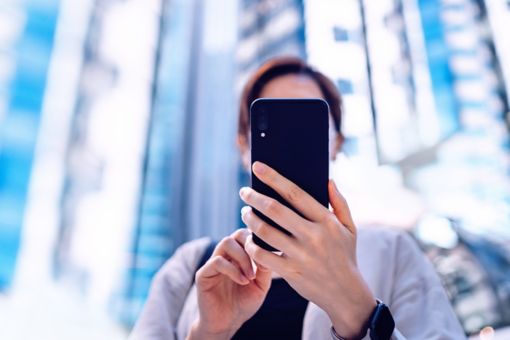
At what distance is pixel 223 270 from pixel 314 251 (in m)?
0.15

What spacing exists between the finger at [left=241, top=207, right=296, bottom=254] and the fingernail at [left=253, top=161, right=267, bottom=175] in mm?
48

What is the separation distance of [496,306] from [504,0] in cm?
115

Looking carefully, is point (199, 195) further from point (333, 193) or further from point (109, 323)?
point (333, 193)

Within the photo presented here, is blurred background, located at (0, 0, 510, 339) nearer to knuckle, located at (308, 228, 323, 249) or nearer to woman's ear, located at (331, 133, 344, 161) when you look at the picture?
woman's ear, located at (331, 133, 344, 161)

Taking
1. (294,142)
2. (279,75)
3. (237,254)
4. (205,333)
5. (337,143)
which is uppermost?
(279,75)

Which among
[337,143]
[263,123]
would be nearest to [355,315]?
[263,123]

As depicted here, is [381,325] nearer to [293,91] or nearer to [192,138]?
[293,91]

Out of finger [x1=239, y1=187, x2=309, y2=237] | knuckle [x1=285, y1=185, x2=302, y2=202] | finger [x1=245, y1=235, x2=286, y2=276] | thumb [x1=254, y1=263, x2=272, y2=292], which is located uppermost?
knuckle [x1=285, y1=185, x2=302, y2=202]

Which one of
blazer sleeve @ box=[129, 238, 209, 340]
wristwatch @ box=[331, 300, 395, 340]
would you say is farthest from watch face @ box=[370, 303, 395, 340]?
blazer sleeve @ box=[129, 238, 209, 340]

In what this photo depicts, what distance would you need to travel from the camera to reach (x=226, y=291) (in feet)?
1.74

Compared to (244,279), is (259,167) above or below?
above

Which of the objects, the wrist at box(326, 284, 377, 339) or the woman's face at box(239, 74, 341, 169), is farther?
the woman's face at box(239, 74, 341, 169)

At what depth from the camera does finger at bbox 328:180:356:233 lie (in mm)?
429

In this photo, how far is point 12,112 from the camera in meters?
1.21
